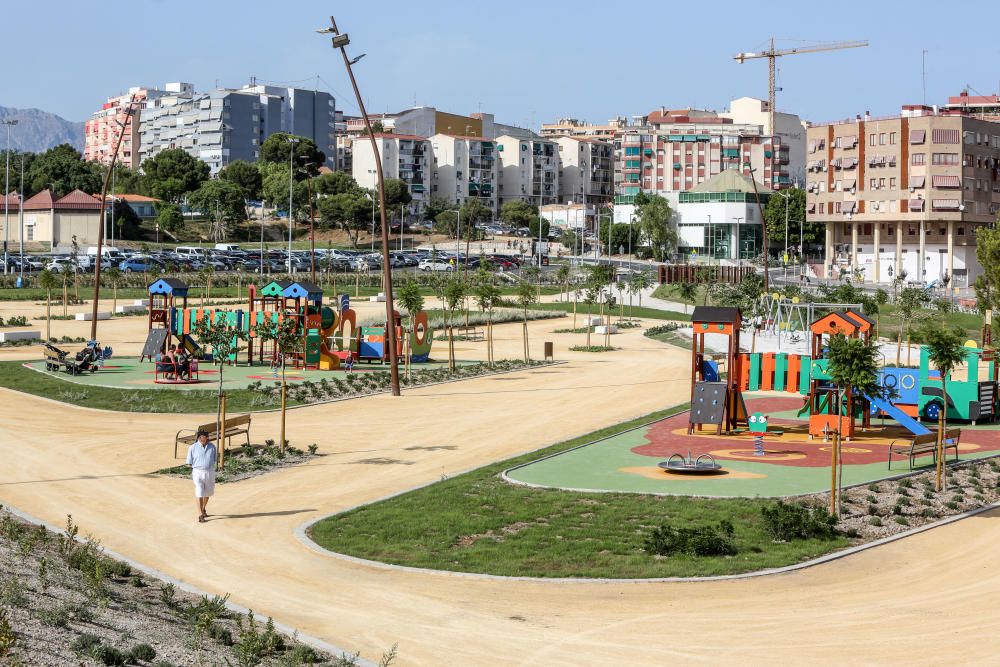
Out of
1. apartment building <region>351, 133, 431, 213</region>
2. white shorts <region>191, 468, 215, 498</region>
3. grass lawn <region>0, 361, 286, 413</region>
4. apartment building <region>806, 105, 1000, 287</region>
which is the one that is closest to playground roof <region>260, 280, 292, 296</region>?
grass lawn <region>0, 361, 286, 413</region>

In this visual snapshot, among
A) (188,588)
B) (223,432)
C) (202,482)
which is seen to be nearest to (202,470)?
(202,482)

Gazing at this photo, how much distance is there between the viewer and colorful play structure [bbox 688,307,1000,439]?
3234 cm

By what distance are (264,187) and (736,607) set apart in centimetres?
14610

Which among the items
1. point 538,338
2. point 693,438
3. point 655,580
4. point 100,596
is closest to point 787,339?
point 538,338

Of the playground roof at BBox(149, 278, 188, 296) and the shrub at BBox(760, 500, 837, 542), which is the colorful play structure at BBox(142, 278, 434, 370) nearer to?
the playground roof at BBox(149, 278, 188, 296)

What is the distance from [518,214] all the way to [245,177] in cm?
3933

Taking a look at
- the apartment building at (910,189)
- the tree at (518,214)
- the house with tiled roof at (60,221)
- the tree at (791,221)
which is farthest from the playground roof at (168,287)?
the tree at (518,214)

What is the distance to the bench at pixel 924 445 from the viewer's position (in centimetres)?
2695

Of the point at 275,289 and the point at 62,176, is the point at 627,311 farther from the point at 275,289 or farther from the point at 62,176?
the point at 62,176

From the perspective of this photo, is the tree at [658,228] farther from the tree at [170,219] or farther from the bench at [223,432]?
the bench at [223,432]

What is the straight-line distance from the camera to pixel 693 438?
32094 millimetres

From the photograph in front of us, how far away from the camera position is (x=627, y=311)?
83125 millimetres

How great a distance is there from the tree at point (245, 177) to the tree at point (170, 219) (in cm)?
2349

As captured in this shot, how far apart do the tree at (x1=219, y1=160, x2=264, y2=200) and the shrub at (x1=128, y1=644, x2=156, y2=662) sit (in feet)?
513
